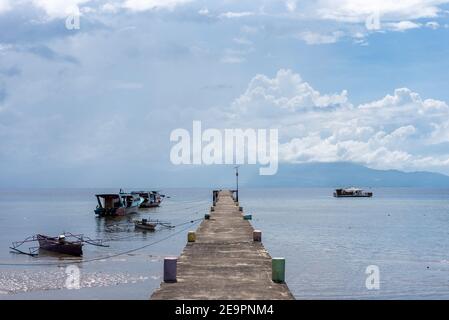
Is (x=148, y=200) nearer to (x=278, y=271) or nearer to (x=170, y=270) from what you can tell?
(x=170, y=270)

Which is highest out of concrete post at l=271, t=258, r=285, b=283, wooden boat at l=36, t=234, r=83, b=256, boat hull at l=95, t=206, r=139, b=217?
concrete post at l=271, t=258, r=285, b=283

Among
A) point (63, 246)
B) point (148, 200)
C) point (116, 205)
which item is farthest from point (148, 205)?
point (63, 246)

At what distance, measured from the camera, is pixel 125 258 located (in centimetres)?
4316

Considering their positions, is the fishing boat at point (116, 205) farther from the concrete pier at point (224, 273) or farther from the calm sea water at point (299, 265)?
the concrete pier at point (224, 273)

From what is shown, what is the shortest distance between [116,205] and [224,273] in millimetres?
79401

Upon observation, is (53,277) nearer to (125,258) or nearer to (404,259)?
(125,258)

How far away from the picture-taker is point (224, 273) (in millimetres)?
19203

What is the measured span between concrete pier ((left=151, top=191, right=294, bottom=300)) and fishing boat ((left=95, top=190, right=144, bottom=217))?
65.5 m

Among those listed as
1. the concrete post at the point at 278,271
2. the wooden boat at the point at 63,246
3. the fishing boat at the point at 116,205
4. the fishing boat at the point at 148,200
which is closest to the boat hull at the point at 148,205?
the fishing boat at the point at 148,200

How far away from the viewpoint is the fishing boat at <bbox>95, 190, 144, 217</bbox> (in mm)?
92750

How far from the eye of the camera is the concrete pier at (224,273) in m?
15.8

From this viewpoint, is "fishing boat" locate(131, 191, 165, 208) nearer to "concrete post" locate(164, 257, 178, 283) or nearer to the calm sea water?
the calm sea water

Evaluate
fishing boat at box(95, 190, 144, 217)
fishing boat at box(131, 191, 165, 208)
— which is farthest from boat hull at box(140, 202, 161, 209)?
fishing boat at box(95, 190, 144, 217)

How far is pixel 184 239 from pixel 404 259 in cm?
2497
